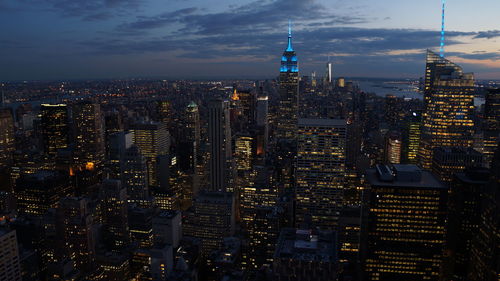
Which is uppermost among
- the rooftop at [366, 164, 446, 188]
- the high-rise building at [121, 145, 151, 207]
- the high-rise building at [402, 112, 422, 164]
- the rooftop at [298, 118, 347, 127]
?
the rooftop at [298, 118, 347, 127]

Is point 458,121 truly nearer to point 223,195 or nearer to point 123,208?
point 223,195

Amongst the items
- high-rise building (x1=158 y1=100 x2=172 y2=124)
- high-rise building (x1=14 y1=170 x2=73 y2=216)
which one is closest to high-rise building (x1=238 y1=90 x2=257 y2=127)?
high-rise building (x1=158 y1=100 x2=172 y2=124)

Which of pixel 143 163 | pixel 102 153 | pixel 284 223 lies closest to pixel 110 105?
pixel 102 153

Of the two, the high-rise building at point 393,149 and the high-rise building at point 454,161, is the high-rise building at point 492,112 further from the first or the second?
the high-rise building at point 454,161

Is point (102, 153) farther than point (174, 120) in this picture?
No

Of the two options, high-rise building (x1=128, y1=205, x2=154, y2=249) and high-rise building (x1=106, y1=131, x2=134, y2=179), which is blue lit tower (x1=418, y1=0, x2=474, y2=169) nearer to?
high-rise building (x1=128, y1=205, x2=154, y2=249)
